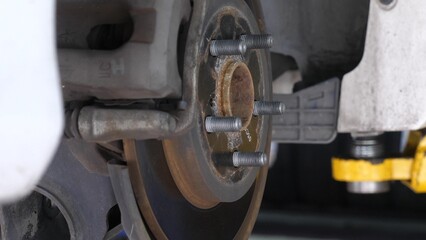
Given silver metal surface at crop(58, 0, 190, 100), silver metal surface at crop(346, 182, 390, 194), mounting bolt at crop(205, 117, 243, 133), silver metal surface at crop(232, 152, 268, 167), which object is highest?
silver metal surface at crop(58, 0, 190, 100)

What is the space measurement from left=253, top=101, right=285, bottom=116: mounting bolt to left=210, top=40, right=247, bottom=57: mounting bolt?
13 centimetres

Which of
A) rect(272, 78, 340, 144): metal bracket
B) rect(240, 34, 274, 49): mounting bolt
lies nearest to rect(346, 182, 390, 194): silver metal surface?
rect(272, 78, 340, 144): metal bracket

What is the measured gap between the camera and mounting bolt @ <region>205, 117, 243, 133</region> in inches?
32.3

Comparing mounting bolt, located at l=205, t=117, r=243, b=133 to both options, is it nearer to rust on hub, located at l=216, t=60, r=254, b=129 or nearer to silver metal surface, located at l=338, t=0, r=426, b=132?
rust on hub, located at l=216, t=60, r=254, b=129

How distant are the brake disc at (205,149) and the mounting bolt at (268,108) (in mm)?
17

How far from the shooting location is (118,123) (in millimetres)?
714

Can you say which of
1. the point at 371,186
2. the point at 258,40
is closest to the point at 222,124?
the point at 258,40

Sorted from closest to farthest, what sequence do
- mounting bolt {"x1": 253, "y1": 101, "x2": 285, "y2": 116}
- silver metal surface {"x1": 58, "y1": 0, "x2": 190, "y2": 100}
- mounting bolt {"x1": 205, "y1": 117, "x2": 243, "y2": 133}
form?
silver metal surface {"x1": 58, "y1": 0, "x2": 190, "y2": 100}
mounting bolt {"x1": 205, "y1": 117, "x2": 243, "y2": 133}
mounting bolt {"x1": 253, "y1": 101, "x2": 285, "y2": 116}

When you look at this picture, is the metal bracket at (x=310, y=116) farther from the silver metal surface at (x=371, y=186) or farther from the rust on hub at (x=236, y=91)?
the rust on hub at (x=236, y=91)

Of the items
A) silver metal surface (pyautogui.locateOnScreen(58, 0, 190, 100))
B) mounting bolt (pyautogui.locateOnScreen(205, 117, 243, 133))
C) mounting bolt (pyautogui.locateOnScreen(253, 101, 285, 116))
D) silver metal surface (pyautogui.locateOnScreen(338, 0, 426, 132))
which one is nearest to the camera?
silver metal surface (pyautogui.locateOnScreen(58, 0, 190, 100))

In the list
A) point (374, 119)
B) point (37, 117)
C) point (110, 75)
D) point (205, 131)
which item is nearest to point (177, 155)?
point (205, 131)

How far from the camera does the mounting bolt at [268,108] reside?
0.95m

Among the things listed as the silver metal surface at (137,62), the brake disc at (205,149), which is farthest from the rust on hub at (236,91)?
the silver metal surface at (137,62)

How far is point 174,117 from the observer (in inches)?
29.7
